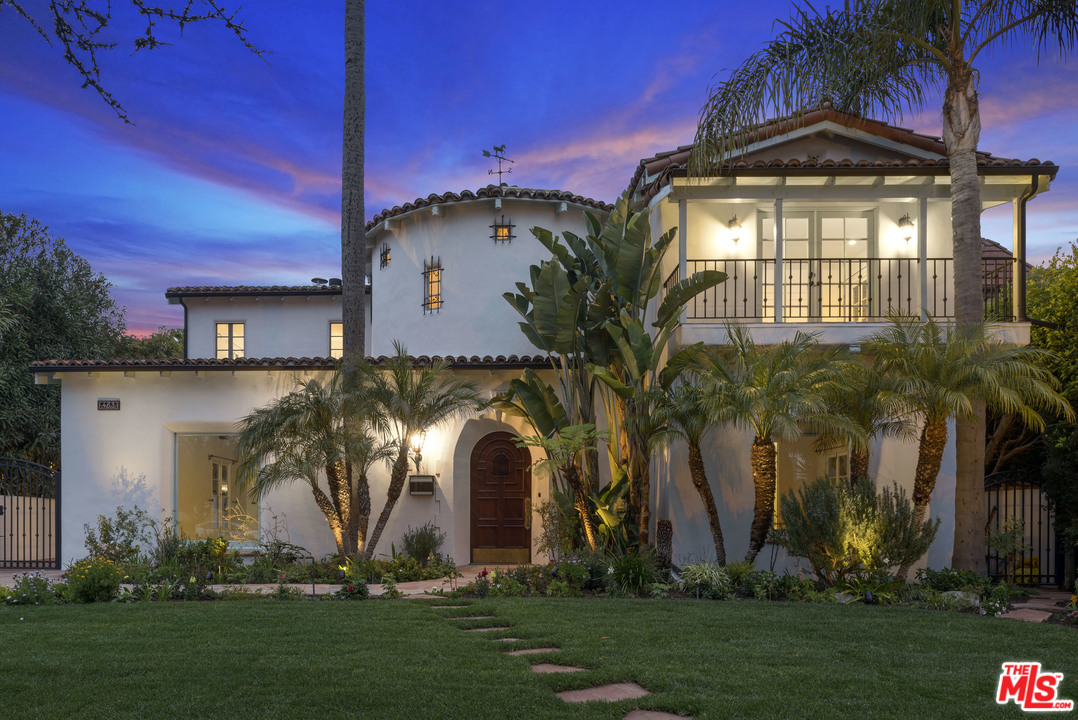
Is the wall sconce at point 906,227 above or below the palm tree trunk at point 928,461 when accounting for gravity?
above

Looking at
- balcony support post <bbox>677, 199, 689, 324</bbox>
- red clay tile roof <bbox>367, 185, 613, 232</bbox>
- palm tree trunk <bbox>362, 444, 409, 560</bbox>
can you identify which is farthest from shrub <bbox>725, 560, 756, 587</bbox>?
red clay tile roof <bbox>367, 185, 613, 232</bbox>

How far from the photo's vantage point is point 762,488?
11.5m

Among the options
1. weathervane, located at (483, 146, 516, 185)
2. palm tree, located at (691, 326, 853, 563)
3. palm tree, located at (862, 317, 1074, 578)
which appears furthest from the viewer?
weathervane, located at (483, 146, 516, 185)

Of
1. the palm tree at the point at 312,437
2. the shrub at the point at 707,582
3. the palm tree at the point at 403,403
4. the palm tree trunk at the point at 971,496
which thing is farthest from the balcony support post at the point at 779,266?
the palm tree at the point at 312,437

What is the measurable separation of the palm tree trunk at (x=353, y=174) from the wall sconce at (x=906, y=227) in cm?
971

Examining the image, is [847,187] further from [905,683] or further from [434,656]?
[434,656]

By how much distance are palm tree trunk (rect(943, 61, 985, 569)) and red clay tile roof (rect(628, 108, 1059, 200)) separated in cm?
130

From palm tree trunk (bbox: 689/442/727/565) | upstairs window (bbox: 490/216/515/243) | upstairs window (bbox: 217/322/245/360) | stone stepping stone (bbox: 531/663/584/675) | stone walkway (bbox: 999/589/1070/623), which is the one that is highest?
upstairs window (bbox: 490/216/515/243)

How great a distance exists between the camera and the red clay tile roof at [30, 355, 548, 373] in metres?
14.6

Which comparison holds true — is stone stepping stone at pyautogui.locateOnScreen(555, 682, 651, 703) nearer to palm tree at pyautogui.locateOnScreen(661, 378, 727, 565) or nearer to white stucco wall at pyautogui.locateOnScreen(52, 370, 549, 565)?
palm tree at pyautogui.locateOnScreen(661, 378, 727, 565)

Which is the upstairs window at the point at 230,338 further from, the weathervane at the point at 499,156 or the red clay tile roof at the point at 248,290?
the weathervane at the point at 499,156

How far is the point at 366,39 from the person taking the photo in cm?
1427


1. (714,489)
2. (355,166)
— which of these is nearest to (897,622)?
(714,489)

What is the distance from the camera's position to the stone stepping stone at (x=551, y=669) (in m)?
6.68
